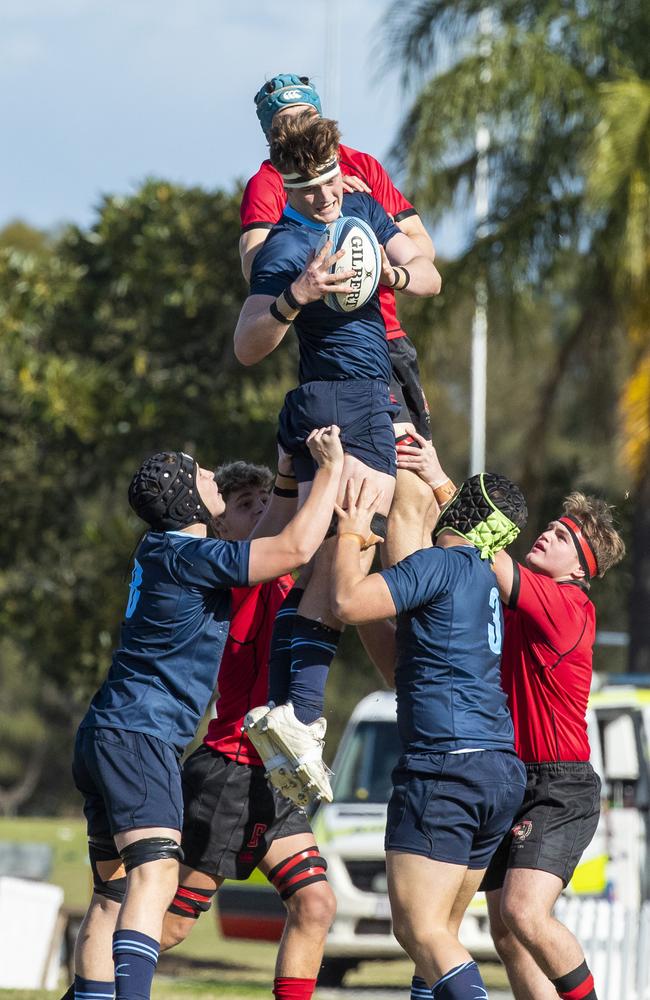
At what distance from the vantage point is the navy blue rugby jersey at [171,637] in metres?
5.64

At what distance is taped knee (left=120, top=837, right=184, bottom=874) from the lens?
5492 mm

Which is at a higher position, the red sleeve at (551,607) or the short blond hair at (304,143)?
the short blond hair at (304,143)

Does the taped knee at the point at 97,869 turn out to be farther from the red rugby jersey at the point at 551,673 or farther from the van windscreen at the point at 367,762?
the van windscreen at the point at 367,762

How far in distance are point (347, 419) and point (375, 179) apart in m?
1.28

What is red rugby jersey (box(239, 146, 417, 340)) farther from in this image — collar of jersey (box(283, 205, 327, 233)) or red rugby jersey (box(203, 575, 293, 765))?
red rugby jersey (box(203, 575, 293, 765))

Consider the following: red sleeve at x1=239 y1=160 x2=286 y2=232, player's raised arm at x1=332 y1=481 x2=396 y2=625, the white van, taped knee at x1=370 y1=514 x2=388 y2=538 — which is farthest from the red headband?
the white van

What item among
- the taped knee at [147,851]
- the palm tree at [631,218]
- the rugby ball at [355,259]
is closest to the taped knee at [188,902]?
the taped knee at [147,851]

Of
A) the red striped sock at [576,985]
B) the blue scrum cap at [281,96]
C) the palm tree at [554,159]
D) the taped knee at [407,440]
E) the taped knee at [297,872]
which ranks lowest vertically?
the red striped sock at [576,985]

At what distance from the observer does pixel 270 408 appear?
57.7 ft

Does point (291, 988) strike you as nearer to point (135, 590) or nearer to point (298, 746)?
point (298, 746)

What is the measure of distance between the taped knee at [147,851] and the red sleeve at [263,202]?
95.5 inches

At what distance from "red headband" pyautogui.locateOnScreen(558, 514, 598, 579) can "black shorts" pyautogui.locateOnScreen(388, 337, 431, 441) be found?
2.44 feet

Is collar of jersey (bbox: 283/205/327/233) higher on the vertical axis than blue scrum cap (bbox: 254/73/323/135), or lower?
lower

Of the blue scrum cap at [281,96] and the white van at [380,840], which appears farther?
the white van at [380,840]
